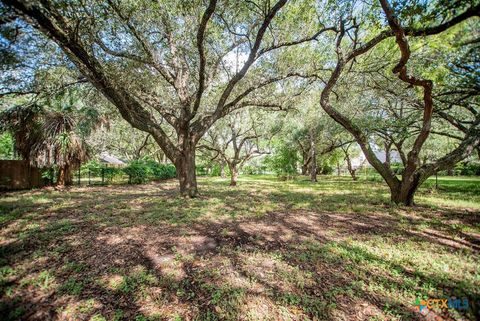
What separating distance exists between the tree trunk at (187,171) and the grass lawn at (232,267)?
3.21 m

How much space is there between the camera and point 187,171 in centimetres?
852

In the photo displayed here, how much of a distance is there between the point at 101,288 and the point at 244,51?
28.1ft

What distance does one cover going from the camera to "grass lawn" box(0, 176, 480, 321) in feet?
7.20

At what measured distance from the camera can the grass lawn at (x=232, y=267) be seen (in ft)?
7.20

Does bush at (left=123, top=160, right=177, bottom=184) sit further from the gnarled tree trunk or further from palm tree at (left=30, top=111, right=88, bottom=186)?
the gnarled tree trunk

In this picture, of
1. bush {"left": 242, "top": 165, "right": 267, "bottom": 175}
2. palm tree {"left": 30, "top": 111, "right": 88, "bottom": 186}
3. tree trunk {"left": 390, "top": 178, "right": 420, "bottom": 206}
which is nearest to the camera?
tree trunk {"left": 390, "top": 178, "right": 420, "bottom": 206}

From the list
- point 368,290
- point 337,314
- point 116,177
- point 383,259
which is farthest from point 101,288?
point 116,177

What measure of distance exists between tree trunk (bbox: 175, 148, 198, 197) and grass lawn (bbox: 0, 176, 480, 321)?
10.5 ft

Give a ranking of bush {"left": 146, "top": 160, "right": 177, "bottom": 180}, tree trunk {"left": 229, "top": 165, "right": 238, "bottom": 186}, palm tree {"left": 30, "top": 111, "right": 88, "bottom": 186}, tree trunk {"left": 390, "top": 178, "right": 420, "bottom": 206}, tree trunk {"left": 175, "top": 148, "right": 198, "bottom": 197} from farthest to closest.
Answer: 1. bush {"left": 146, "top": 160, "right": 177, "bottom": 180}
2. tree trunk {"left": 229, "top": 165, "right": 238, "bottom": 186}
3. palm tree {"left": 30, "top": 111, "right": 88, "bottom": 186}
4. tree trunk {"left": 175, "top": 148, "right": 198, "bottom": 197}
5. tree trunk {"left": 390, "top": 178, "right": 420, "bottom": 206}

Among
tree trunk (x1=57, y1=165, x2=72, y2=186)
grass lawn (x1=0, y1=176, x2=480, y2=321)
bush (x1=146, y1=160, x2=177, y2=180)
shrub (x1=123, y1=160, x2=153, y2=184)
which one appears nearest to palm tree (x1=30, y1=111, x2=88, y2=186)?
tree trunk (x1=57, y1=165, x2=72, y2=186)

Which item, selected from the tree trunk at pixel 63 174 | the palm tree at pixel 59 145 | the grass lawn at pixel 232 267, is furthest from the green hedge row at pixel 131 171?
the grass lawn at pixel 232 267

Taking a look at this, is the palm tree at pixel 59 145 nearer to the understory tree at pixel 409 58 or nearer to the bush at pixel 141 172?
the bush at pixel 141 172

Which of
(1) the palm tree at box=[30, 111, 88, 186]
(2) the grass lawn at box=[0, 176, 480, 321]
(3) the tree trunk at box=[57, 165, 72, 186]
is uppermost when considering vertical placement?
(1) the palm tree at box=[30, 111, 88, 186]

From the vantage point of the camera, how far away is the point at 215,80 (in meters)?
9.45
